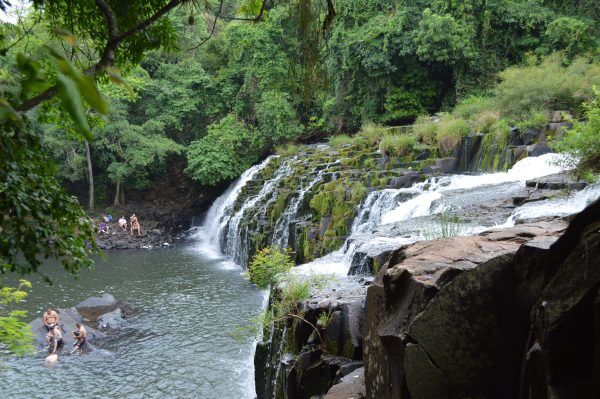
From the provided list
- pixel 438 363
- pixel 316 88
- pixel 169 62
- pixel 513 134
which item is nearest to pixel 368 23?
pixel 513 134

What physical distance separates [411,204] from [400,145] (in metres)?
4.11

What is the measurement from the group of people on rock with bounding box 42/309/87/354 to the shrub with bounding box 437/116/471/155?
10.5 m

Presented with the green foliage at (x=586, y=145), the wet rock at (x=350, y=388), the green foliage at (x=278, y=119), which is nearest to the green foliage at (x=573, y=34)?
the green foliage at (x=586, y=145)

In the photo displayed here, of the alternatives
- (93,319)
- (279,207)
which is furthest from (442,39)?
(93,319)

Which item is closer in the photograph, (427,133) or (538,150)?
(538,150)

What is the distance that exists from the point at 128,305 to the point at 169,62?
57.9ft

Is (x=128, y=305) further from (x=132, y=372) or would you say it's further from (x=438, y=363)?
(x=438, y=363)

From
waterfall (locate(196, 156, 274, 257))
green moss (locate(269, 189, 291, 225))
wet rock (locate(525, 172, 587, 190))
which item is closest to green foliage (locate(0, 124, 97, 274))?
wet rock (locate(525, 172, 587, 190))

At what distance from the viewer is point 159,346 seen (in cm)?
Result: 1033

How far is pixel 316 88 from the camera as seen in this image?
12.2 feet

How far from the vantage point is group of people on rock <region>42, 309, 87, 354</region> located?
10258 mm

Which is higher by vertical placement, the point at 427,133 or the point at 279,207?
the point at 427,133

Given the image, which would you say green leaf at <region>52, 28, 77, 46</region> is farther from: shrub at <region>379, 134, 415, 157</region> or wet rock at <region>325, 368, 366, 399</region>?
shrub at <region>379, 134, 415, 157</region>

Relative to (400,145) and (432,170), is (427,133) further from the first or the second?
(432,170)
